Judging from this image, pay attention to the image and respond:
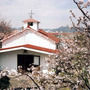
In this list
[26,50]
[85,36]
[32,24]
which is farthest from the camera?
[32,24]

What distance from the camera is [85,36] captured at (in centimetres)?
515

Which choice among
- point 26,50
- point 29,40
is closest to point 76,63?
point 26,50

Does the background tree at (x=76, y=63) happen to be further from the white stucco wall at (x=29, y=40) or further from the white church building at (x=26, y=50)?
the white stucco wall at (x=29, y=40)

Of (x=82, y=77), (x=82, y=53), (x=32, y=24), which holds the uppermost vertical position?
(x=32, y=24)

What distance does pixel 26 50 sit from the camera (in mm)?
23062

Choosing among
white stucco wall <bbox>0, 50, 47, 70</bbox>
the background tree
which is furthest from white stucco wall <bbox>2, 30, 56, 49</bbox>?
the background tree

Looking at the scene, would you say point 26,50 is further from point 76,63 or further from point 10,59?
point 76,63

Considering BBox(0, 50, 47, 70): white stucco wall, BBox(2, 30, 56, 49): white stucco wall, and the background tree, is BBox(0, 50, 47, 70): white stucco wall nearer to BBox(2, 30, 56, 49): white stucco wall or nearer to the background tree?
BBox(2, 30, 56, 49): white stucco wall

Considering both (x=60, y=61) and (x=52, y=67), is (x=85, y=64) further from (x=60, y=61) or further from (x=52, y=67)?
(x=52, y=67)

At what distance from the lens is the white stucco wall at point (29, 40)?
25.4 metres

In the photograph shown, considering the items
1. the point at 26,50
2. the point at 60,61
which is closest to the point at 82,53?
the point at 60,61

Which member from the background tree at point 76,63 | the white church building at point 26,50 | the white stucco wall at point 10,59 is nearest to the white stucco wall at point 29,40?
the white church building at point 26,50

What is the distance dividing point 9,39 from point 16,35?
3.07ft

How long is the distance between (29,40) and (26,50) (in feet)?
9.93
